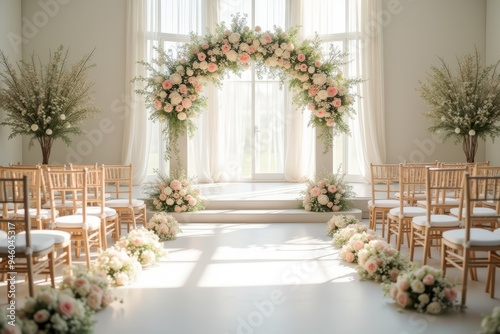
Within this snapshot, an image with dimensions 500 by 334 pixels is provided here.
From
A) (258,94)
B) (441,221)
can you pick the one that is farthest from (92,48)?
(441,221)

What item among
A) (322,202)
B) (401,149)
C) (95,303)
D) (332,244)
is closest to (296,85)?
(322,202)

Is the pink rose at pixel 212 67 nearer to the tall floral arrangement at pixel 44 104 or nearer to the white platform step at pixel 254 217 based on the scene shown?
the white platform step at pixel 254 217

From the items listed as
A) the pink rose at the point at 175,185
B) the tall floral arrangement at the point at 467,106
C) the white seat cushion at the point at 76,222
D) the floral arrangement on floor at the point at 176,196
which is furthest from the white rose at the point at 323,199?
the white seat cushion at the point at 76,222

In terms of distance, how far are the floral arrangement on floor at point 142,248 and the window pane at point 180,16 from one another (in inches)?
257

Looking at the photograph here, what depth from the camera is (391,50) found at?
1074cm

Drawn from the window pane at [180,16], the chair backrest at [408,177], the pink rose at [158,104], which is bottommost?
the chair backrest at [408,177]

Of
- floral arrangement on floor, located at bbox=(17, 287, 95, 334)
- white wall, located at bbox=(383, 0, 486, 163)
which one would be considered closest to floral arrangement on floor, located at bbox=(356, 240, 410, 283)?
floral arrangement on floor, located at bbox=(17, 287, 95, 334)

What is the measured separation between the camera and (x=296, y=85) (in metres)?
8.25

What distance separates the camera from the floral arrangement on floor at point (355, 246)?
5.45m

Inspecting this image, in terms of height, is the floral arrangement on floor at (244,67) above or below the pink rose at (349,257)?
above

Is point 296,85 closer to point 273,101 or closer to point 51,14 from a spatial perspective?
point 273,101

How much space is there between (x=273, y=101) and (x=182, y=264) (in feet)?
21.7

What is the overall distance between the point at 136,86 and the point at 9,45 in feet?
7.87

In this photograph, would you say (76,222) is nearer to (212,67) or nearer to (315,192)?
(212,67)
